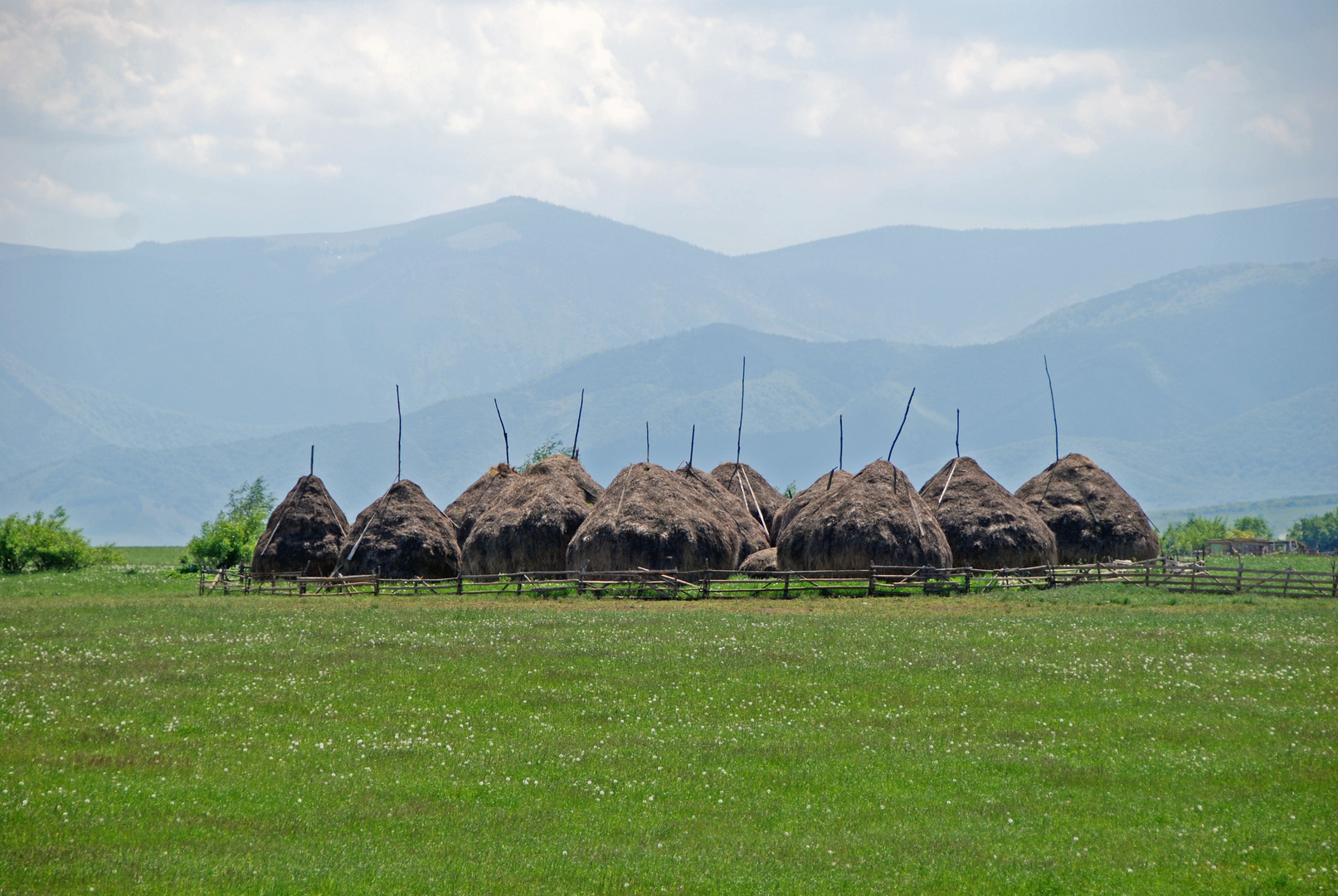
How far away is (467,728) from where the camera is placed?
18094 mm

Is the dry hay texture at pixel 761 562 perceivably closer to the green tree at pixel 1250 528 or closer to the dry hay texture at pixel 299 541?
the dry hay texture at pixel 299 541

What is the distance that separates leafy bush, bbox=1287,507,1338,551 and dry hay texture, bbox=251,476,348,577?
420ft

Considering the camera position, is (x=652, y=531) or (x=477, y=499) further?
(x=477, y=499)

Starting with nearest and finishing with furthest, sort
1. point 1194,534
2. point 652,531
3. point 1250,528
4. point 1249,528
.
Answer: point 652,531 < point 1194,534 < point 1249,528 < point 1250,528

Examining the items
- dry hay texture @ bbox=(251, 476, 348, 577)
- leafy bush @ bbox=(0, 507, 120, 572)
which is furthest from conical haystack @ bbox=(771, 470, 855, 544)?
leafy bush @ bbox=(0, 507, 120, 572)

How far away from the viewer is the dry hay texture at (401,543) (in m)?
51.0

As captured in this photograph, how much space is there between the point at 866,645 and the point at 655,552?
2058 centimetres

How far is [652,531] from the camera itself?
153 ft

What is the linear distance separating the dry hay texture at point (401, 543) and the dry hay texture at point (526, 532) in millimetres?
1582

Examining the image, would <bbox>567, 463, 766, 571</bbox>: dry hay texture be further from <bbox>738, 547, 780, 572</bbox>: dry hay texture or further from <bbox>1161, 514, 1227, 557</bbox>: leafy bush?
<bbox>1161, 514, 1227, 557</bbox>: leafy bush

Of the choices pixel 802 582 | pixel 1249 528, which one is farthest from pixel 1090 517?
pixel 1249 528

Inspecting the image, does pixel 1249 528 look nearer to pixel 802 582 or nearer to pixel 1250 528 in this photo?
pixel 1250 528

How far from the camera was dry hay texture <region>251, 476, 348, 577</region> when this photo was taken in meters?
52.9

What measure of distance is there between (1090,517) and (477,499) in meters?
33.6
